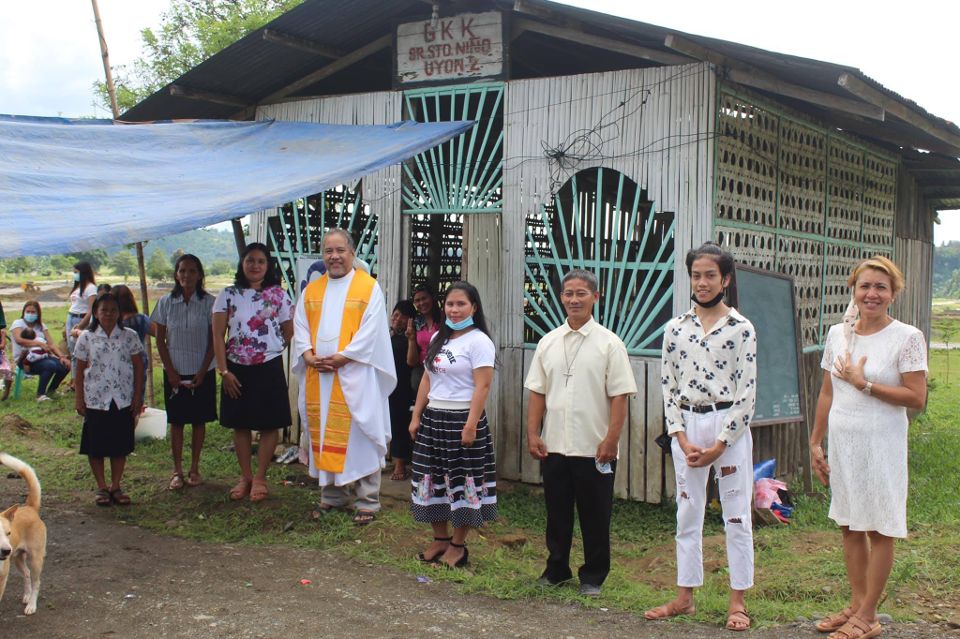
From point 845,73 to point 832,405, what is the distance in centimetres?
239

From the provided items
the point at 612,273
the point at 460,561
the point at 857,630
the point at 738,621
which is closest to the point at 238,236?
the point at 612,273

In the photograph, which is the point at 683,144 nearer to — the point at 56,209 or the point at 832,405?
the point at 832,405

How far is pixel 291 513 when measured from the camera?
19.2 ft

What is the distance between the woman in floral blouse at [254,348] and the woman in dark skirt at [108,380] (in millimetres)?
615

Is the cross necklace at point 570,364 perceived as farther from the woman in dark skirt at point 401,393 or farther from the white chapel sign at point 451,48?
the white chapel sign at point 451,48

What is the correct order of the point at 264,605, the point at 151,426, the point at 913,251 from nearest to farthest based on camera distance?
1. the point at 264,605
2. the point at 151,426
3. the point at 913,251

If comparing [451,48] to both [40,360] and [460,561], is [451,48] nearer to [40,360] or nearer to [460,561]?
[460,561]

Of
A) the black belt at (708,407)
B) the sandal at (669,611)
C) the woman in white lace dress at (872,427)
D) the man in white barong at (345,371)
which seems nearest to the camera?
the woman in white lace dress at (872,427)

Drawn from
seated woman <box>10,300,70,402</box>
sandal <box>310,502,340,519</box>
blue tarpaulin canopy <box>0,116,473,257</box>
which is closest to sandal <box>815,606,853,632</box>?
sandal <box>310,502,340,519</box>

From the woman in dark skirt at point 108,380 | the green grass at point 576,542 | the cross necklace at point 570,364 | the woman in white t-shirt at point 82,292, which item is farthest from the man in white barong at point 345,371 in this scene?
the woman in white t-shirt at point 82,292

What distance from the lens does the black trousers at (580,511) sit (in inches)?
174

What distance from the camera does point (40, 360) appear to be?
35.7 feet

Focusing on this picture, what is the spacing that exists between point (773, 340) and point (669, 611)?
2.92 m

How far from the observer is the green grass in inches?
179
